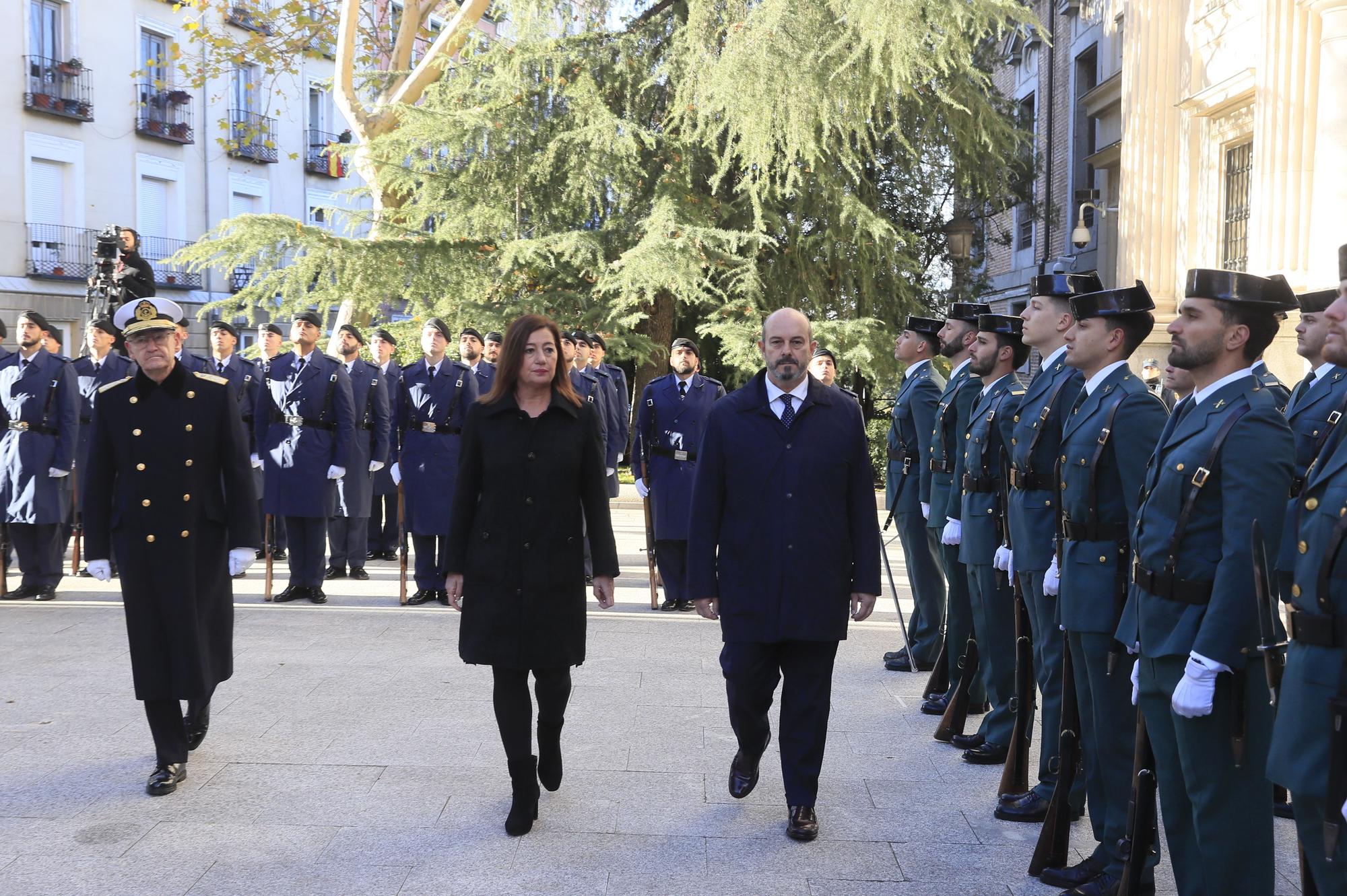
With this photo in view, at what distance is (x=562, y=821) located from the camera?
505cm

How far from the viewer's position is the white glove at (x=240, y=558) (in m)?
5.56

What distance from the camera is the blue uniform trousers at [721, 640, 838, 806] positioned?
4.98m

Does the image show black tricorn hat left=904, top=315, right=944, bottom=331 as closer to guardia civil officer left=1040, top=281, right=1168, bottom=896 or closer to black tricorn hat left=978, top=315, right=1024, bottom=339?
black tricorn hat left=978, top=315, right=1024, bottom=339

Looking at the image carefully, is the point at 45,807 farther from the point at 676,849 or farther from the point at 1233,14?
the point at 1233,14

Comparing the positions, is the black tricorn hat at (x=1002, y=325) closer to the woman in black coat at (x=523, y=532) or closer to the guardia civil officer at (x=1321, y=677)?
the woman in black coat at (x=523, y=532)

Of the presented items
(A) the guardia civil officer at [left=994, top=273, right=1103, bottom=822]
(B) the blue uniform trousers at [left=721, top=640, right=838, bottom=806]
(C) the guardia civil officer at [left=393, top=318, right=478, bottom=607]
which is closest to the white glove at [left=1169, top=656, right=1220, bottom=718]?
(A) the guardia civil officer at [left=994, top=273, right=1103, bottom=822]

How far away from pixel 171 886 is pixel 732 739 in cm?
272

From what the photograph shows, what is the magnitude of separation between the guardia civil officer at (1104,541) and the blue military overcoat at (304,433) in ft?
22.0

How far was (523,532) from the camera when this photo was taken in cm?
499

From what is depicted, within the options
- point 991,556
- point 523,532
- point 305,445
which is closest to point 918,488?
point 991,556

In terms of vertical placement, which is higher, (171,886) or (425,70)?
(425,70)

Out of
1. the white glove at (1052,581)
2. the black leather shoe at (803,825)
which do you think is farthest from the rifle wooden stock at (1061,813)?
the black leather shoe at (803,825)

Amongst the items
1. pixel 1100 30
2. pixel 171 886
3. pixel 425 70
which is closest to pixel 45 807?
pixel 171 886

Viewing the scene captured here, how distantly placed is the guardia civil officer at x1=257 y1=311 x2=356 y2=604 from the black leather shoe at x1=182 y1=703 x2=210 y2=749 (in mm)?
4190
